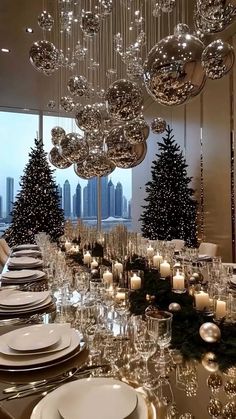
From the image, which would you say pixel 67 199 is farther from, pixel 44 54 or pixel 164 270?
pixel 164 270

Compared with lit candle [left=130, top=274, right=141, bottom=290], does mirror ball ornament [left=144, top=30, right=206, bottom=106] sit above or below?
above

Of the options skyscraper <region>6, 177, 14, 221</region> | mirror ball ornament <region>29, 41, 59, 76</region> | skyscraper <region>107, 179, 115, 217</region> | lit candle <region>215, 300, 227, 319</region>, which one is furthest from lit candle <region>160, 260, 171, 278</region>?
skyscraper <region>107, 179, 115, 217</region>

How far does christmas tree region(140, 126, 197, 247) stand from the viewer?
6121mm

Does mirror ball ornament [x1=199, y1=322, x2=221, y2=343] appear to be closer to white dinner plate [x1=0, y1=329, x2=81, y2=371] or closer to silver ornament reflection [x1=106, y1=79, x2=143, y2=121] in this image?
white dinner plate [x1=0, y1=329, x2=81, y2=371]

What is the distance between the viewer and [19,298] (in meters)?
1.62

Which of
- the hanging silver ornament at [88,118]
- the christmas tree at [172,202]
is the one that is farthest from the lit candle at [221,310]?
the christmas tree at [172,202]

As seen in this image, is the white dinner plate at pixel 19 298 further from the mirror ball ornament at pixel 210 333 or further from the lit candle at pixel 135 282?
the mirror ball ornament at pixel 210 333

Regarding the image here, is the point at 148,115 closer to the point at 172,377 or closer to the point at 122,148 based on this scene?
the point at 122,148

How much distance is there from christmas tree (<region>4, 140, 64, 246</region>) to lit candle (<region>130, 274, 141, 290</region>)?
631cm

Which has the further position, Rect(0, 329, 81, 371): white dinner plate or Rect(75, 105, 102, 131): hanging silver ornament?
Rect(75, 105, 102, 131): hanging silver ornament

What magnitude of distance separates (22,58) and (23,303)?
540cm

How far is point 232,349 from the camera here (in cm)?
105

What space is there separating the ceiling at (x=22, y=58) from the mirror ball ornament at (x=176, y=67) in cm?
240

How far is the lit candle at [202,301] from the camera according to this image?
1443 mm
